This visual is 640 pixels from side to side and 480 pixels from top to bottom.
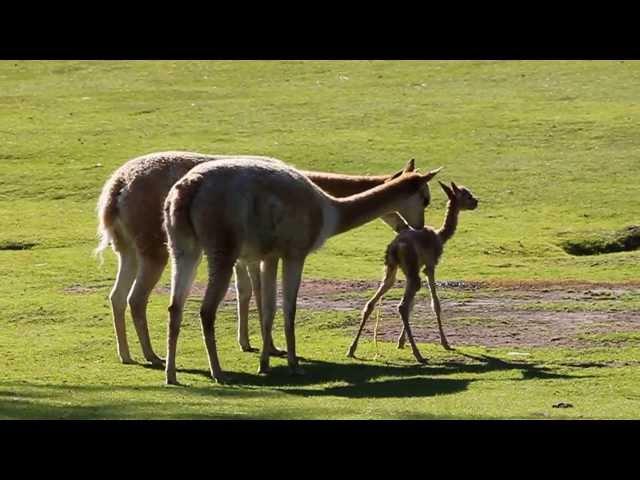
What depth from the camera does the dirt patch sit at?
48.8 ft

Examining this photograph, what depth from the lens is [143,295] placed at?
13656mm

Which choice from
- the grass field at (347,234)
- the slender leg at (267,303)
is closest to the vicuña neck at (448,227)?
the grass field at (347,234)

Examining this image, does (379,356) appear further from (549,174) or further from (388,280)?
(549,174)

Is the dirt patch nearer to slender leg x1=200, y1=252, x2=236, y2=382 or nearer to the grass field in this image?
the grass field

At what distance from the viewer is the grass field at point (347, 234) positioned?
11.5 m

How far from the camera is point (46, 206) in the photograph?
981 inches

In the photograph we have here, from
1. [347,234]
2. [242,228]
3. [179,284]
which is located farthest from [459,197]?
[347,234]

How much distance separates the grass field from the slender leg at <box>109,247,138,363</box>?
0.17m

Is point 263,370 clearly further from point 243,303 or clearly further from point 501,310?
Result: point 501,310

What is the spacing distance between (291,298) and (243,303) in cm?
171

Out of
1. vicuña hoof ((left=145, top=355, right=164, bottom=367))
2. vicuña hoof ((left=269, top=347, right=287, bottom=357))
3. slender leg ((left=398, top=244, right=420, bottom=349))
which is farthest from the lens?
vicuña hoof ((left=269, top=347, right=287, bottom=357))

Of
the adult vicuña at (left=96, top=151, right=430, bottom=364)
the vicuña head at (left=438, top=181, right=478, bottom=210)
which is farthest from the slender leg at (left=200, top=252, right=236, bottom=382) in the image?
the vicuña head at (left=438, top=181, right=478, bottom=210)

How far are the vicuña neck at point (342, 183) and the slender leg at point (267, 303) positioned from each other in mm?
1602
